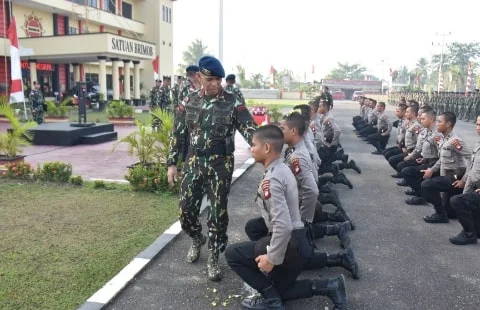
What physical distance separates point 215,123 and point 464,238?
3.14m

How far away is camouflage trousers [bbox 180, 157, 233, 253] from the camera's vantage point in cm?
365

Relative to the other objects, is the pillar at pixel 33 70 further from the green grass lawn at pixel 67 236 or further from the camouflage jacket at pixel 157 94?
the green grass lawn at pixel 67 236

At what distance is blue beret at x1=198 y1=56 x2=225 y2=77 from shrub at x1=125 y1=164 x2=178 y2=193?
3.27m

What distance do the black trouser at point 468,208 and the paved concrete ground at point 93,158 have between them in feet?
16.0

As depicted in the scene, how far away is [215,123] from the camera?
11.9 ft

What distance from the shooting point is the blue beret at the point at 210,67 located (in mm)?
3486

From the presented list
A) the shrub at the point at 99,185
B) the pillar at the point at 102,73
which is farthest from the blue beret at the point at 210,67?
the pillar at the point at 102,73

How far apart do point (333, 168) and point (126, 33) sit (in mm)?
30552

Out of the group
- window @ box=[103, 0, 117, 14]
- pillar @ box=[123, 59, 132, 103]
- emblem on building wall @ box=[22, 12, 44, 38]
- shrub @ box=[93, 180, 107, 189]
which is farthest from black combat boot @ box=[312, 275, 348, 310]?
window @ box=[103, 0, 117, 14]

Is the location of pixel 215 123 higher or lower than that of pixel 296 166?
higher

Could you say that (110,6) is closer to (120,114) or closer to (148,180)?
(120,114)

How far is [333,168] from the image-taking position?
25.0ft

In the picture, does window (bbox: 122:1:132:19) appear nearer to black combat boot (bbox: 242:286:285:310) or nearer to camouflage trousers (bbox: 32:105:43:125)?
camouflage trousers (bbox: 32:105:43:125)

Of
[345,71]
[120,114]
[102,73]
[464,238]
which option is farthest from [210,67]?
[345,71]
